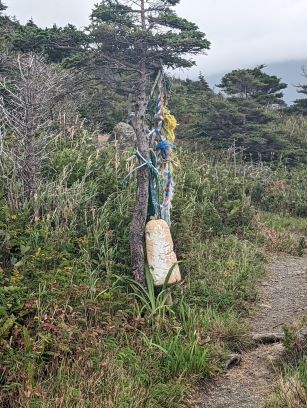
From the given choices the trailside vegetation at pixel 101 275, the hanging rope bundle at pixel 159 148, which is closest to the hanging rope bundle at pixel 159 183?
the hanging rope bundle at pixel 159 148

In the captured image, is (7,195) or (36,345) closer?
(36,345)

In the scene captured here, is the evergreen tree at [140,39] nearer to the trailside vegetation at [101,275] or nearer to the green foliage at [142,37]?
Result: the green foliage at [142,37]

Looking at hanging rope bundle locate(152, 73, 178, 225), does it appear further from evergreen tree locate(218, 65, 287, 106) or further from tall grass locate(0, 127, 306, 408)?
evergreen tree locate(218, 65, 287, 106)

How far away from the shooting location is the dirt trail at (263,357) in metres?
4.18

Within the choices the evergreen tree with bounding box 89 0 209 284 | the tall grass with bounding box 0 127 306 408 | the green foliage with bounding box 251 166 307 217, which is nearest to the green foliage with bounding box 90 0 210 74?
the evergreen tree with bounding box 89 0 209 284

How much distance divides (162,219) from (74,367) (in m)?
2.14

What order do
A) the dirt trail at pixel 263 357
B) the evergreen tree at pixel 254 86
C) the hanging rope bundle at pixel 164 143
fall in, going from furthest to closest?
the evergreen tree at pixel 254 86 < the hanging rope bundle at pixel 164 143 < the dirt trail at pixel 263 357

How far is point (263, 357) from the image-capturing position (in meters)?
4.88

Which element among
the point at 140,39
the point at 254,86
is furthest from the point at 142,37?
the point at 254,86

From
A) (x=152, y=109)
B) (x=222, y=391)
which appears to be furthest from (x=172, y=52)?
(x=222, y=391)

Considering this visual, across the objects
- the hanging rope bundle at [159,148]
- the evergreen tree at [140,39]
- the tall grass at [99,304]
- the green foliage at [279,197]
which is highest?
the evergreen tree at [140,39]

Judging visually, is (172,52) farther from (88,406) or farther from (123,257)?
(88,406)

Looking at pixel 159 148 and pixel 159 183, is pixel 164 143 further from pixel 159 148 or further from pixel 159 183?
pixel 159 183

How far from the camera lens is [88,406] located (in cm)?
344
